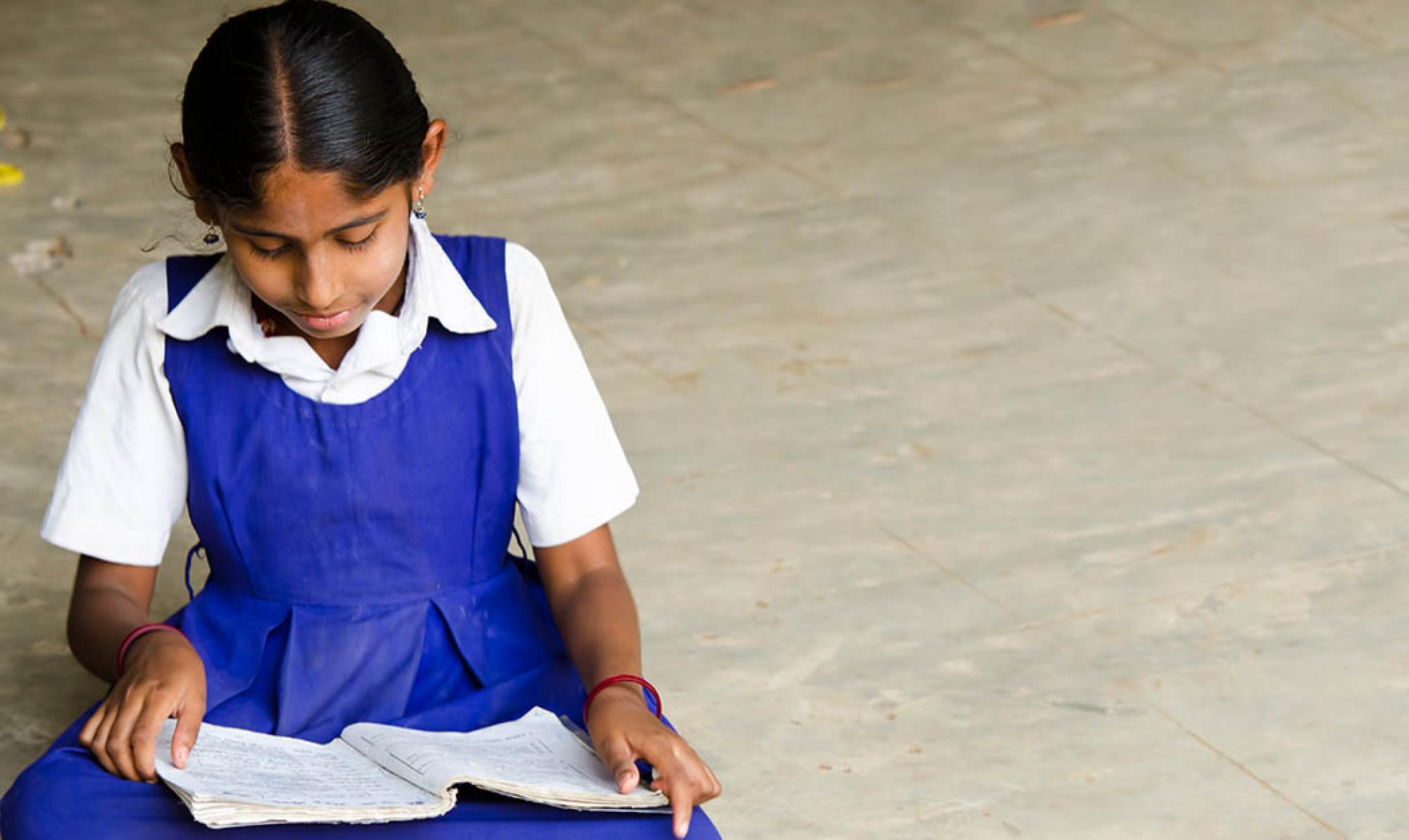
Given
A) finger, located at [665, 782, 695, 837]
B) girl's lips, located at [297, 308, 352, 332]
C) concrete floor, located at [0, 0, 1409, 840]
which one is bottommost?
concrete floor, located at [0, 0, 1409, 840]

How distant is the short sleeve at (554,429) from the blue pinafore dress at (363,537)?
1cm

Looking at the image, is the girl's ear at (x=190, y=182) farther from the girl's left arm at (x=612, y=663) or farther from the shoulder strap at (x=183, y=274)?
the girl's left arm at (x=612, y=663)

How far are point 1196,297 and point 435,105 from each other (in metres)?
1.68

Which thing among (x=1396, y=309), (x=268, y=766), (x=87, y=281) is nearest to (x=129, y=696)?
(x=268, y=766)

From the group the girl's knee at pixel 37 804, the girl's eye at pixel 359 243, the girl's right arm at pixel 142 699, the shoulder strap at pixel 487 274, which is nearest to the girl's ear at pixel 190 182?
the girl's eye at pixel 359 243

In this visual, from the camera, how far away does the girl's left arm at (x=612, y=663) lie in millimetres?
1497

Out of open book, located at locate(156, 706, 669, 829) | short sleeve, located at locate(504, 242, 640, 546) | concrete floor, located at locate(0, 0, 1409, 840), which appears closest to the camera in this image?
open book, located at locate(156, 706, 669, 829)

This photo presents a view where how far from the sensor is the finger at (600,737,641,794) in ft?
4.87

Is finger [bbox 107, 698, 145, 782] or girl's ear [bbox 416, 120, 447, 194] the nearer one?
finger [bbox 107, 698, 145, 782]

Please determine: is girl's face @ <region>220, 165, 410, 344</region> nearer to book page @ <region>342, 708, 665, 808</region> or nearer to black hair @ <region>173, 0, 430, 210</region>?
black hair @ <region>173, 0, 430, 210</region>

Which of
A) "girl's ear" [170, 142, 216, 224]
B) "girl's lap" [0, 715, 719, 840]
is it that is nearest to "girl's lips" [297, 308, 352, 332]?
"girl's ear" [170, 142, 216, 224]

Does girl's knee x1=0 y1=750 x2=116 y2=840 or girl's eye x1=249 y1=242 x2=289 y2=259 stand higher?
girl's eye x1=249 y1=242 x2=289 y2=259

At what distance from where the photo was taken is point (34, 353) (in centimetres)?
312

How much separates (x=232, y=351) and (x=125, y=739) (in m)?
0.34
